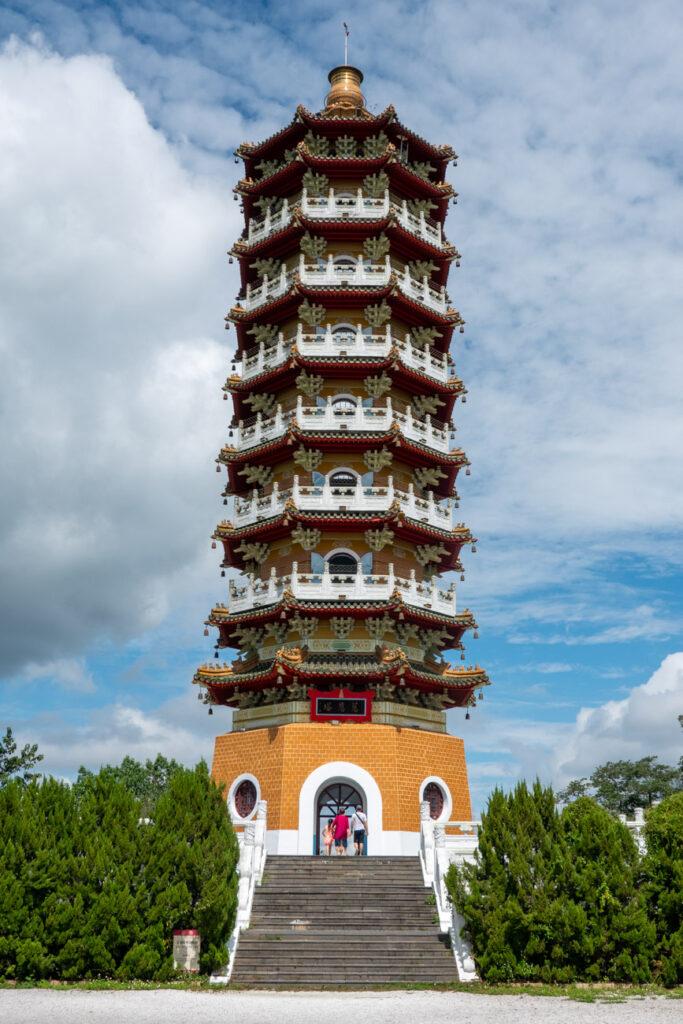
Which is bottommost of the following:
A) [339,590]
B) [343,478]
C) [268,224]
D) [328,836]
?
[328,836]

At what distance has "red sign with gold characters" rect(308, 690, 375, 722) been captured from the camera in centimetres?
3088

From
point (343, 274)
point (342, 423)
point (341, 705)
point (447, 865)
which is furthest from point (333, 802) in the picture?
point (343, 274)

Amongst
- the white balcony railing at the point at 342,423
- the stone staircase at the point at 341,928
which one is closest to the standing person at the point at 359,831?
the stone staircase at the point at 341,928

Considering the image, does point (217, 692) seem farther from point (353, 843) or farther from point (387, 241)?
point (387, 241)

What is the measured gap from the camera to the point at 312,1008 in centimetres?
1734

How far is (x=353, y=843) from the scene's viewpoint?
29688 mm

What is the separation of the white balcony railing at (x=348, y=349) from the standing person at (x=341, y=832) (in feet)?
56.0

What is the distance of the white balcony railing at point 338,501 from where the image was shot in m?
33.4

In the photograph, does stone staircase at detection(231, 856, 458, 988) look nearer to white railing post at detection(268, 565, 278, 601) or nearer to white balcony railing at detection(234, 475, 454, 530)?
white railing post at detection(268, 565, 278, 601)

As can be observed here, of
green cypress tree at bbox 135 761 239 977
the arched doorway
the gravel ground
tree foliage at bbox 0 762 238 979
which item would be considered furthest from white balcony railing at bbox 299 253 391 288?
the gravel ground

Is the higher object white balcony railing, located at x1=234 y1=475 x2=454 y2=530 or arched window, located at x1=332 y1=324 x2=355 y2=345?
arched window, located at x1=332 y1=324 x2=355 y2=345

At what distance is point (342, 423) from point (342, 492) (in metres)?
2.76

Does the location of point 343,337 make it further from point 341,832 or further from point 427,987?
point 427,987

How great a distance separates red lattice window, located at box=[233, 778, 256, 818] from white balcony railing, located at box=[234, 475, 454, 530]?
9.71 meters
